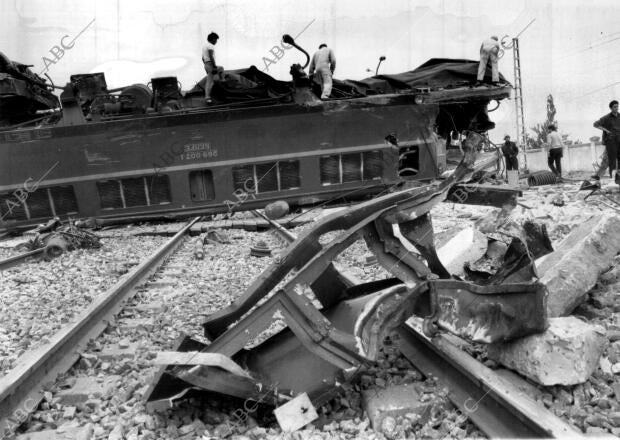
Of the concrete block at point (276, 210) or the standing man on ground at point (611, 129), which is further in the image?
the standing man on ground at point (611, 129)

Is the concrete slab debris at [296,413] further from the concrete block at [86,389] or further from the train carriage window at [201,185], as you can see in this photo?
the train carriage window at [201,185]

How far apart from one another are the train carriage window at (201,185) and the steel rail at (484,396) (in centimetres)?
865

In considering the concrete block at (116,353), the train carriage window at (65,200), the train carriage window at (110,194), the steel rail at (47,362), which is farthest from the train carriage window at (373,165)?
the concrete block at (116,353)

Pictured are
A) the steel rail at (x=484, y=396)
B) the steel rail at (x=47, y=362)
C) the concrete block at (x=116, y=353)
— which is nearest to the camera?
the steel rail at (x=484, y=396)

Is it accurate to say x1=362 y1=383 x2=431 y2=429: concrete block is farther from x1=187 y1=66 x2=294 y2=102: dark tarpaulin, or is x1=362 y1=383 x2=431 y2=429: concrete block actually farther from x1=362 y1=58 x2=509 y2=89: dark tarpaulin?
x1=362 y1=58 x2=509 y2=89: dark tarpaulin

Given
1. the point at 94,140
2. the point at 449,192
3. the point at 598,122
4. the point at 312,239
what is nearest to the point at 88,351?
the point at 312,239

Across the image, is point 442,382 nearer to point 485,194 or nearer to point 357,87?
point 485,194

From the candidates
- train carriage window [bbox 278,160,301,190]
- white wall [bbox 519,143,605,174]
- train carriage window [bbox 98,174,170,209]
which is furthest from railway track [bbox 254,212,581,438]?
white wall [bbox 519,143,605,174]

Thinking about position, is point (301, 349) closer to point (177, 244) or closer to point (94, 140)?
point (177, 244)

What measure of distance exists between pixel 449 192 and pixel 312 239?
0.91m

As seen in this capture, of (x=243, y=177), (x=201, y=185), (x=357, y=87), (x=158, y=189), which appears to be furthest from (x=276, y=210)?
(x=357, y=87)

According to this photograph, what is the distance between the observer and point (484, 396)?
2.23 metres

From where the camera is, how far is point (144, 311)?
4.53m

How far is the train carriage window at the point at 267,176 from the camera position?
36.0 ft
